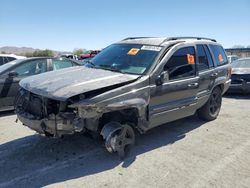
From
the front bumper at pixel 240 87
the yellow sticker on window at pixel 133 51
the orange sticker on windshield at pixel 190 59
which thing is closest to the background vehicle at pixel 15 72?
the yellow sticker on window at pixel 133 51

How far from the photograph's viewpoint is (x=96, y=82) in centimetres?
420

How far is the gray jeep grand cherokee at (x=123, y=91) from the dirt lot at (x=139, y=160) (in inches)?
18.0

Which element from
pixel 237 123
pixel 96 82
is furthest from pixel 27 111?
pixel 237 123

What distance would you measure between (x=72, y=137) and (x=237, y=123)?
154 inches

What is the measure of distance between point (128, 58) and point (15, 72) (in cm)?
361

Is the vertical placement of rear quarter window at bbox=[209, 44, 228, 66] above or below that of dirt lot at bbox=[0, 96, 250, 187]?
above

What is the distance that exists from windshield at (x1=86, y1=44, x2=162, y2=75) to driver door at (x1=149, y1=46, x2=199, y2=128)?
0.33 m

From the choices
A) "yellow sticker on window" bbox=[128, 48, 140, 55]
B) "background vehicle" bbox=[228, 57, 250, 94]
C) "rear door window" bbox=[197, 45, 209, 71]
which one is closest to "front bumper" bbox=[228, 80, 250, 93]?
"background vehicle" bbox=[228, 57, 250, 94]

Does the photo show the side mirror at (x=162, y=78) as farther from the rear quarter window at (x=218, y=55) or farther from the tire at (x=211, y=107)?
the rear quarter window at (x=218, y=55)

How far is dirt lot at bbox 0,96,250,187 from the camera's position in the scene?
3.81 metres

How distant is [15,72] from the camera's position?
24.0ft

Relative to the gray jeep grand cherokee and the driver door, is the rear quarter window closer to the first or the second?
the gray jeep grand cherokee

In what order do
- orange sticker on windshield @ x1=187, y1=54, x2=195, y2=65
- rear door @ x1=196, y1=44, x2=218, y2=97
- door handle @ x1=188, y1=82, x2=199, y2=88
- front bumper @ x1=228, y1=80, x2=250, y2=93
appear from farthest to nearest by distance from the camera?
front bumper @ x1=228, y1=80, x2=250, y2=93
rear door @ x1=196, y1=44, x2=218, y2=97
orange sticker on windshield @ x1=187, y1=54, x2=195, y2=65
door handle @ x1=188, y1=82, x2=199, y2=88

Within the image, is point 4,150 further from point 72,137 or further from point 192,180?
point 192,180
